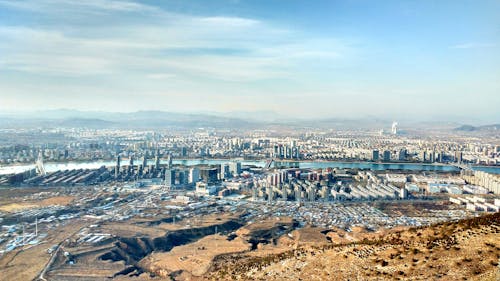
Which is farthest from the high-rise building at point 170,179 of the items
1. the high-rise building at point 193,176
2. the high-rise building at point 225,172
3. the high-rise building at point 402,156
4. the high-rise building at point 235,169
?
the high-rise building at point 402,156

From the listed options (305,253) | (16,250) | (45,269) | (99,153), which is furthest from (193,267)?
(99,153)

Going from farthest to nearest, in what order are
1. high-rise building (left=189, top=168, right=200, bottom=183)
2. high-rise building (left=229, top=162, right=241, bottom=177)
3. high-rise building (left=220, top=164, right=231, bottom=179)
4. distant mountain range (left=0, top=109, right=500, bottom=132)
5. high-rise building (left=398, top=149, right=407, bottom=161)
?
1. distant mountain range (left=0, top=109, right=500, bottom=132)
2. high-rise building (left=398, top=149, right=407, bottom=161)
3. high-rise building (left=229, top=162, right=241, bottom=177)
4. high-rise building (left=220, top=164, right=231, bottom=179)
5. high-rise building (left=189, top=168, right=200, bottom=183)

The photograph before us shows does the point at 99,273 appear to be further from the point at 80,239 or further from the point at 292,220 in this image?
the point at 292,220

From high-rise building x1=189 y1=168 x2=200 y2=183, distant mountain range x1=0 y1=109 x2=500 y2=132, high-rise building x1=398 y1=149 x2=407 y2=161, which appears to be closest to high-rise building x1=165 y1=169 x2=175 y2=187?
high-rise building x1=189 y1=168 x2=200 y2=183

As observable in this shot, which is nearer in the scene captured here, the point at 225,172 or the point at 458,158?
the point at 225,172

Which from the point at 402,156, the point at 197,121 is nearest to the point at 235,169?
the point at 402,156

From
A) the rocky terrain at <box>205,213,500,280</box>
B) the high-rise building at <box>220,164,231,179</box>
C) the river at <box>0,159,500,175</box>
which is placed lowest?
the river at <box>0,159,500,175</box>

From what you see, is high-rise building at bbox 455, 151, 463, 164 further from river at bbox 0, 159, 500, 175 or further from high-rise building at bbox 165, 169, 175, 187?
high-rise building at bbox 165, 169, 175, 187

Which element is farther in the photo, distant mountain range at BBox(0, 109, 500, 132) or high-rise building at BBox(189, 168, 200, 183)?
distant mountain range at BBox(0, 109, 500, 132)

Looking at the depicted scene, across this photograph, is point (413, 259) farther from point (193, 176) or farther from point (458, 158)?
point (458, 158)

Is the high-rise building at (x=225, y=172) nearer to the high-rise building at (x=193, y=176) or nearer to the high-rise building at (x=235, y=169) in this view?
the high-rise building at (x=235, y=169)

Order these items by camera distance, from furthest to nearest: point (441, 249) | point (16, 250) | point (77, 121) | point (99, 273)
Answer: point (77, 121)
point (16, 250)
point (99, 273)
point (441, 249)
